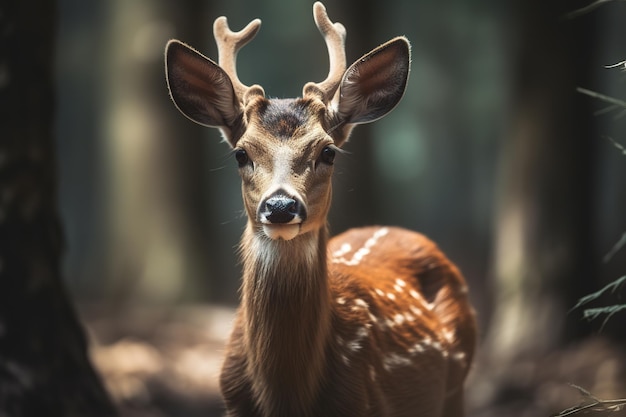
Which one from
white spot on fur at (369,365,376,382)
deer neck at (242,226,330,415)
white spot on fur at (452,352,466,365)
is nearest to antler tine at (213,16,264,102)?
deer neck at (242,226,330,415)

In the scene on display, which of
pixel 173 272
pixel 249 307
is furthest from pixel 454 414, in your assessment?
pixel 173 272

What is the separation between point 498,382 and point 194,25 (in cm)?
543

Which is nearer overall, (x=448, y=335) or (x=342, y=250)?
(x=448, y=335)

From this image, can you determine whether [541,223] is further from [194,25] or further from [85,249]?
[85,249]

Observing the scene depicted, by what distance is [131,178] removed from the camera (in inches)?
445

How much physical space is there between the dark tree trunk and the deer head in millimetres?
1849

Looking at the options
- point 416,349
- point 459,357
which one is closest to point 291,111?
point 416,349

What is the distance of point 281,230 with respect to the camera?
425 centimetres

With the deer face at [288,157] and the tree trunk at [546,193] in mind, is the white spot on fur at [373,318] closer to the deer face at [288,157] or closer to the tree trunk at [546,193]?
the deer face at [288,157]

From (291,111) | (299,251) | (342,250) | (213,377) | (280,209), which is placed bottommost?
(213,377)

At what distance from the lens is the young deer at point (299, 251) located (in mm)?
4539

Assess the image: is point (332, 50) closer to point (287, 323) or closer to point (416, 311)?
point (287, 323)

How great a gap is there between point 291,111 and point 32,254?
2.35 meters

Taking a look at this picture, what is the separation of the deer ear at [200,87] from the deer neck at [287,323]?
61 cm
